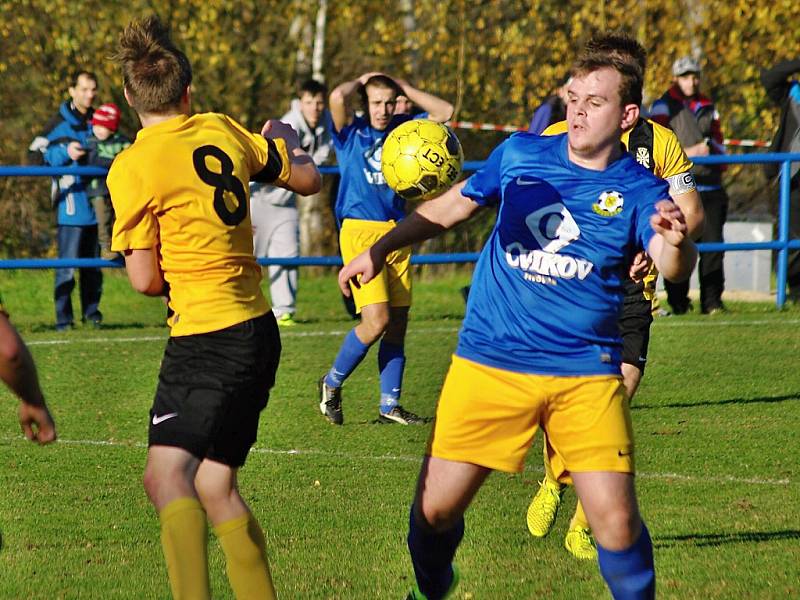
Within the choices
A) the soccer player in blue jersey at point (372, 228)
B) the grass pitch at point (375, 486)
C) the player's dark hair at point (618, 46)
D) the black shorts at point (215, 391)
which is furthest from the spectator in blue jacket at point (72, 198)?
the black shorts at point (215, 391)

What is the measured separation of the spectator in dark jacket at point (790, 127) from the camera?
1330 cm

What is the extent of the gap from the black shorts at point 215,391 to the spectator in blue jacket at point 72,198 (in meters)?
8.44

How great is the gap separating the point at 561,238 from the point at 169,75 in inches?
54.2

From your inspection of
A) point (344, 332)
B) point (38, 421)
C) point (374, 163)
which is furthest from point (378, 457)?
point (344, 332)

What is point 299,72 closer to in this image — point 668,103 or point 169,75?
point 668,103

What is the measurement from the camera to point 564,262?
4.51 meters

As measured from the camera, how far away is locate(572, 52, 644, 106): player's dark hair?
4.49 metres

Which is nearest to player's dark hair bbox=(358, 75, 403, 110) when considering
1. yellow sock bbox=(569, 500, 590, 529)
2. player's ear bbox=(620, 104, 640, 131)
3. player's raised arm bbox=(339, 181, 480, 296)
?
yellow sock bbox=(569, 500, 590, 529)

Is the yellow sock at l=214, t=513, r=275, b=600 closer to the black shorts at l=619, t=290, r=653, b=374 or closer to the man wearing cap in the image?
the black shorts at l=619, t=290, r=653, b=374

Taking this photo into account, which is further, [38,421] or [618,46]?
[618,46]

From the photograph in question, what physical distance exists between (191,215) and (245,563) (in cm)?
111

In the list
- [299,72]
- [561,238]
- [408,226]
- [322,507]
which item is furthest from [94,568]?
[299,72]

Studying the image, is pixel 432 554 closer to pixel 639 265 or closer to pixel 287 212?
pixel 639 265

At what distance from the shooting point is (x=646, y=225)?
4418 millimetres
